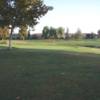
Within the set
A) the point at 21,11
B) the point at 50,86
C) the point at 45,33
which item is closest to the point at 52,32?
the point at 45,33

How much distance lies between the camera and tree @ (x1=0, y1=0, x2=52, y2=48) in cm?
3338

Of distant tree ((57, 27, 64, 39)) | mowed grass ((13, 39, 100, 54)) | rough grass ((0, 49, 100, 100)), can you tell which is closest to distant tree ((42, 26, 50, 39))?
distant tree ((57, 27, 64, 39))

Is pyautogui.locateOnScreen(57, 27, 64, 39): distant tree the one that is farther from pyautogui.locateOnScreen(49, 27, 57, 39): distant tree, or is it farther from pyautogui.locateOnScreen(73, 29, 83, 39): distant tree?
pyautogui.locateOnScreen(73, 29, 83, 39): distant tree

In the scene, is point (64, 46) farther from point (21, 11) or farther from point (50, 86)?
point (50, 86)

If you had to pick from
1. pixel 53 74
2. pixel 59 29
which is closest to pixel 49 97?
pixel 53 74

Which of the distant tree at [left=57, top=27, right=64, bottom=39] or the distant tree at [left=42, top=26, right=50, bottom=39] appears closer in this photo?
the distant tree at [left=57, top=27, right=64, bottom=39]

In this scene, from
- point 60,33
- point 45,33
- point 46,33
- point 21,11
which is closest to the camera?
point 21,11

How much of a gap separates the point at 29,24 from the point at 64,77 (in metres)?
22.0

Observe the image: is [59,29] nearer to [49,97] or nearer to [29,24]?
[29,24]

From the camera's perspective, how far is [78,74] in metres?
Result: 13.5

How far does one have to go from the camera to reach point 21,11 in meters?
33.3

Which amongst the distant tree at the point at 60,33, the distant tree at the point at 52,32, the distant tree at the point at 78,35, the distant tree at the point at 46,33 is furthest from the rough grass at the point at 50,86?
the distant tree at the point at 46,33

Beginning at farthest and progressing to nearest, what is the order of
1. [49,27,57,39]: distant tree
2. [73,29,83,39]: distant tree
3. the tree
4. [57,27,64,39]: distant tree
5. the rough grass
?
[49,27,57,39]: distant tree, [57,27,64,39]: distant tree, [73,29,83,39]: distant tree, the tree, the rough grass

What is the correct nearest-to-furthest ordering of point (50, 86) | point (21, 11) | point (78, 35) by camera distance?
point (50, 86), point (21, 11), point (78, 35)
